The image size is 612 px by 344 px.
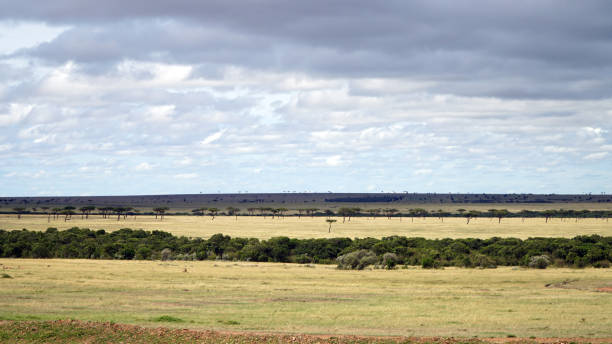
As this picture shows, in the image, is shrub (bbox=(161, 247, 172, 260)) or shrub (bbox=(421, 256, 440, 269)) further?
shrub (bbox=(161, 247, 172, 260))

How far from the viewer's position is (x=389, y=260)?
57250 millimetres

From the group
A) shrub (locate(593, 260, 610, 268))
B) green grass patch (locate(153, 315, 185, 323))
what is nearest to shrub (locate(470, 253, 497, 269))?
shrub (locate(593, 260, 610, 268))

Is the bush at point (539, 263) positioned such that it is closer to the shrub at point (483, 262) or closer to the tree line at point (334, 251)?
the tree line at point (334, 251)

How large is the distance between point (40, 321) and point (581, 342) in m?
17.9

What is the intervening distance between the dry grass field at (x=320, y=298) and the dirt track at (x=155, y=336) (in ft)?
5.73

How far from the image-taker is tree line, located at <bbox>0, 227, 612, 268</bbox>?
193 feet

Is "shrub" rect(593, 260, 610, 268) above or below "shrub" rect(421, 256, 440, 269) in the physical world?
above

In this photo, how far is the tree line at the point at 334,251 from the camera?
58.8 metres

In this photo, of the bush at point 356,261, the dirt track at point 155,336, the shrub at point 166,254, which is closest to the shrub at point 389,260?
the bush at point 356,261

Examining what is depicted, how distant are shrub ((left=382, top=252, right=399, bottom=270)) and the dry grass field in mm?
2184

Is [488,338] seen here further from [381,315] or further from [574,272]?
[574,272]

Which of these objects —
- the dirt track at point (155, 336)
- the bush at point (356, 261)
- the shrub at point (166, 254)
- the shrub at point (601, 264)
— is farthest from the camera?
the shrub at point (166, 254)

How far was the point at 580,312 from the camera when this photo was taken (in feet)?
95.1

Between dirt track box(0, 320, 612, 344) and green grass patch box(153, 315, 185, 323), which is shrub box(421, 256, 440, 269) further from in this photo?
dirt track box(0, 320, 612, 344)
